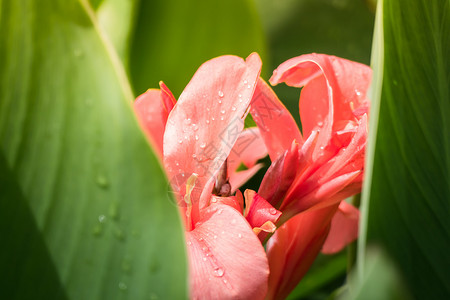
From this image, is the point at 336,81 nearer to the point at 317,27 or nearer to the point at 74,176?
the point at 74,176

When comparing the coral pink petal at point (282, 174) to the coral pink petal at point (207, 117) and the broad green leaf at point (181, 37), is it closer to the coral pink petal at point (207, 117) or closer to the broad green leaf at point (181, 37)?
the coral pink petal at point (207, 117)

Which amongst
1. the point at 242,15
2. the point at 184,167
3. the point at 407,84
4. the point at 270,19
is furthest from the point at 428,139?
the point at 270,19

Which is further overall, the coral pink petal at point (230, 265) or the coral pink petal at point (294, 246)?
the coral pink petal at point (294, 246)

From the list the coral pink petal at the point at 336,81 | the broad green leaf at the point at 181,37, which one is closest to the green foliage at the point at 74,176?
the coral pink petal at the point at 336,81

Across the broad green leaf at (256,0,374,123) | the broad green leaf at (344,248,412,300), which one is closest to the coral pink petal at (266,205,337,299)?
the broad green leaf at (344,248,412,300)

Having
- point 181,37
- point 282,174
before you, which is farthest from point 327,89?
point 181,37

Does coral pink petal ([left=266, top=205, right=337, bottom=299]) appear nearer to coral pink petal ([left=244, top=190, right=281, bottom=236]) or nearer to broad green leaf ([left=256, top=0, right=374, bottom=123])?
coral pink petal ([left=244, top=190, right=281, bottom=236])
